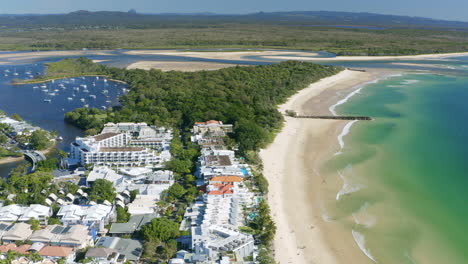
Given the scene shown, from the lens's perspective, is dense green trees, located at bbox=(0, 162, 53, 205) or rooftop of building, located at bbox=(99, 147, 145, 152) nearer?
dense green trees, located at bbox=(0, 162, 53, 205)

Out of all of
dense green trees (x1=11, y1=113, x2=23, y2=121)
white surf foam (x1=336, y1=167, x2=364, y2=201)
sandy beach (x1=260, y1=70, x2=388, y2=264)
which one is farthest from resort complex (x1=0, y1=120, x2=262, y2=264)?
dense green trees (x1=11, y1=113, x2=23, y2=121)

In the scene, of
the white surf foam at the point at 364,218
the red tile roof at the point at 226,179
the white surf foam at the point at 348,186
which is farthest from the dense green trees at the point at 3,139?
the white surf foam at the point at 364,218

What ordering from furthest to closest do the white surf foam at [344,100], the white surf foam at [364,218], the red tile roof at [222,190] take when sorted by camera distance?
1. the white surf foam at [344,100]
2. the red tile roof at [222,190]
3. the white surf foam at [364,218]

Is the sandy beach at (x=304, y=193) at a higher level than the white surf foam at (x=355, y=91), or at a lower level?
lower

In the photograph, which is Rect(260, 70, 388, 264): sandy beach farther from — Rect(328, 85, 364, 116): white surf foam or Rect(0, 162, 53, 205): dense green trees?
Rect(0, 162, 53, 205): dense green trees

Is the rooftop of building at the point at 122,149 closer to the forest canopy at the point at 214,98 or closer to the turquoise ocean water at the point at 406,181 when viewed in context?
the forest canopy at the point at 214,98

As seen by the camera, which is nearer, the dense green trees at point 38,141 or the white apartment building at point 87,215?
the white apartment building at point 87,215

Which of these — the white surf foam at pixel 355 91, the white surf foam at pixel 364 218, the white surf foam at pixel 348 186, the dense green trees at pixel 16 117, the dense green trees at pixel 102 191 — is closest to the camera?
the white surf foam at pixel 364 218
